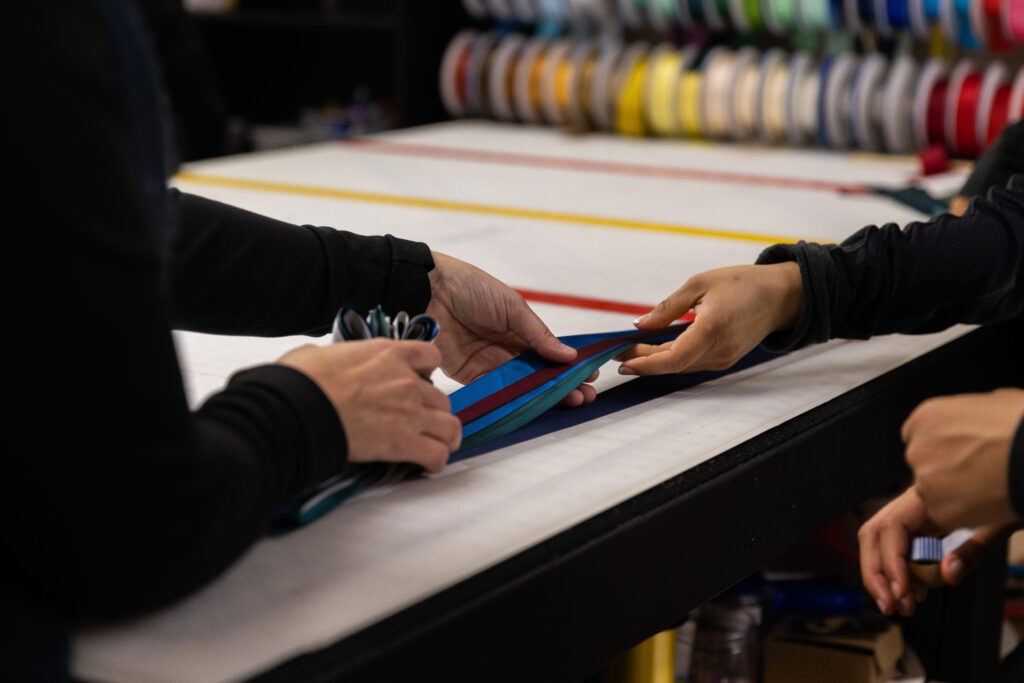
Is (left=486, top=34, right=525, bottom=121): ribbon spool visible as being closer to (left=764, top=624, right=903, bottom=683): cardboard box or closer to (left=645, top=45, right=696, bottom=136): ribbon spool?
(left=645, top=45, right=696, bottom=136): ribbon spool

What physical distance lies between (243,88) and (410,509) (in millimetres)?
4262

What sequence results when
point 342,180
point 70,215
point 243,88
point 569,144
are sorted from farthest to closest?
1. point 243,88
2. point 569,144
3. point 342,180
4. point 70,215

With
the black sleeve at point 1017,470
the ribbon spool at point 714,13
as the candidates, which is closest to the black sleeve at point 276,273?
the black sleeve at point 1017,470

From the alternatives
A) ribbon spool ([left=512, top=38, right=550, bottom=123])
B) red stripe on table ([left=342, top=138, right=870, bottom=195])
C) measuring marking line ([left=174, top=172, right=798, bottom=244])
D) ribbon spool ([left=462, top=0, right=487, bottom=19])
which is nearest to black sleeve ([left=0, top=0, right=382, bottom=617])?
measuring marking line ([left=174, top=172, right=798, bottom=244])

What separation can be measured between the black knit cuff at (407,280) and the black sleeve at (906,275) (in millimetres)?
370

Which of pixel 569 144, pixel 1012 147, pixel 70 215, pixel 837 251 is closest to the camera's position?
pixel 70 215

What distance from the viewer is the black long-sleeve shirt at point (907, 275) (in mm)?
1286

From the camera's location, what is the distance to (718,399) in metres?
1.22

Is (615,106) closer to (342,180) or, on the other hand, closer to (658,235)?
(342,180)

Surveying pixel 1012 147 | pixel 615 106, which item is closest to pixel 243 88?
pixel 615 106

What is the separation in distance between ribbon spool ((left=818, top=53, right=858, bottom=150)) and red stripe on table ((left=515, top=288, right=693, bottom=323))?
1536 millimetres

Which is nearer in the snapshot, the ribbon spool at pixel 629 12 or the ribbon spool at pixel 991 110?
the ribbon spool at pixel 991 110

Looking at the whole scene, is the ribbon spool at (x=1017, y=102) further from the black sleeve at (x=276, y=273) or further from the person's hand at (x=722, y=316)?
the black sleeve at (x=276, y=273)

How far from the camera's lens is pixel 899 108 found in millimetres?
2879
